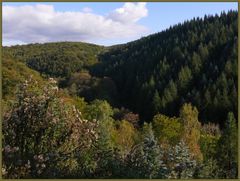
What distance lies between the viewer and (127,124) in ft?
209

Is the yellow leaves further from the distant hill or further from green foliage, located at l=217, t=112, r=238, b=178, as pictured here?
the distant hill

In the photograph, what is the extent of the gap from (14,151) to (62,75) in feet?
547

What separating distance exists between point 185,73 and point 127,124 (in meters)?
87.9

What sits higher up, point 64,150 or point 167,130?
point 64,150

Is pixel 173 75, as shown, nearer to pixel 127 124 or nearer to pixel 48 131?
pixel 127 124

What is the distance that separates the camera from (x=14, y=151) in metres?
12.1

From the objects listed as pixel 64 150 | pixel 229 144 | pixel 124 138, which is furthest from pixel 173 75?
pixel 64 150

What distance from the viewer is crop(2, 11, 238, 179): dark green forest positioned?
12.6 meters

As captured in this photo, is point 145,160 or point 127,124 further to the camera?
point 127,124

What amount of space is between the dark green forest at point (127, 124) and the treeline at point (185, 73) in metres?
0.37

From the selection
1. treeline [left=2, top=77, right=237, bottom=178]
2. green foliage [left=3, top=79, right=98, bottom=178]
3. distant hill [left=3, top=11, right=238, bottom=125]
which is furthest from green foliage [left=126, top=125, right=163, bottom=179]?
distant hill [left=3, top=11, right=238, bottom=125]

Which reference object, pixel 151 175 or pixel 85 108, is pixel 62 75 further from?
pixel 151 175

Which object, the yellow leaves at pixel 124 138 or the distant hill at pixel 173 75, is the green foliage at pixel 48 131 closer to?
the yellow leaves at pixel 124 138

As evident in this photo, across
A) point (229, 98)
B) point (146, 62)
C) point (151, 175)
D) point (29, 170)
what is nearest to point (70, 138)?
point (29, 170)
